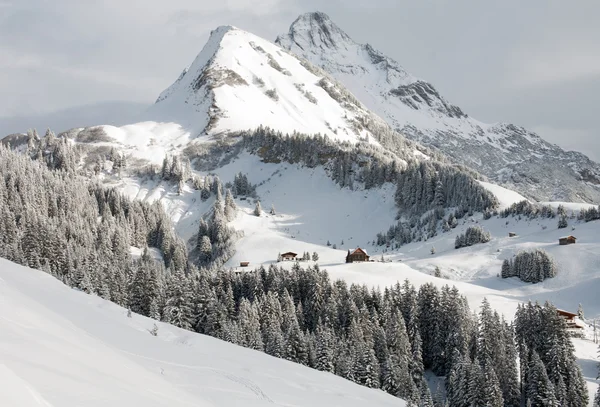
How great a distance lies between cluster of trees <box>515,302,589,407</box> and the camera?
53822 mm

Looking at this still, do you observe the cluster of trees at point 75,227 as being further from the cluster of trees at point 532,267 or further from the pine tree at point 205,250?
the cluster of trees at point 532,267

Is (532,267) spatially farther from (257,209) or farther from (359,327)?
(257,209)

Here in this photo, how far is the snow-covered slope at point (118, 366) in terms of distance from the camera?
473 inches

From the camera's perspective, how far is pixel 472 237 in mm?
124500

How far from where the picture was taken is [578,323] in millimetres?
79062

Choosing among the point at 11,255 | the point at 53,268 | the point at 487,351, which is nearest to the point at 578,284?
the point at 487,351

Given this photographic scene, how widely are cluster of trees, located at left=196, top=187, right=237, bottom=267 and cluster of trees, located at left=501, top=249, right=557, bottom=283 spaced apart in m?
74.9

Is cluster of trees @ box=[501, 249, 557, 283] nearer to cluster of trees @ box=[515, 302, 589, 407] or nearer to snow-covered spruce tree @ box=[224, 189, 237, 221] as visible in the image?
cluster of trees @ box=[515, 302, 589, 407]

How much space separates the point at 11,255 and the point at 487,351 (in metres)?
80.2

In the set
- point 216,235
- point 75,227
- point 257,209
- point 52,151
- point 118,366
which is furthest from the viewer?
point 52,151

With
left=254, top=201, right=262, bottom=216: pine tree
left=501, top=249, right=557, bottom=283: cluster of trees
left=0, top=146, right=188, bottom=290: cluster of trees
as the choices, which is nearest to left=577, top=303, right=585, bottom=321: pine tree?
left=501, top=249, right=557, bottom=283: cluster of trees

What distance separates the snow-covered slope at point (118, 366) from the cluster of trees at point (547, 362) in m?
28.8

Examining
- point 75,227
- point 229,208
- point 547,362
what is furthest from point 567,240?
point 75,227

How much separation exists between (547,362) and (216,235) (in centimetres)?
10299
